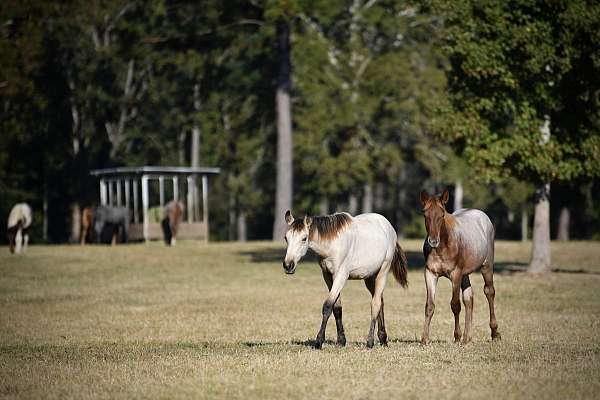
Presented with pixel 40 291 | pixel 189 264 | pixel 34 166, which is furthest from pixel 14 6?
pixel 40 291

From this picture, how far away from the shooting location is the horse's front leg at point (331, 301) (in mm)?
15016

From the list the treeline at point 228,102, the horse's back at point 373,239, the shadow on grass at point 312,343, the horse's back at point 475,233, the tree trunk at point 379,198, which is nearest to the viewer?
the horse's back at point 373,239

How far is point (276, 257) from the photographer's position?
40062mm

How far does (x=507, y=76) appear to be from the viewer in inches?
1141

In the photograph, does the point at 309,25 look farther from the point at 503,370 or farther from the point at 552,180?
the point at 503,370

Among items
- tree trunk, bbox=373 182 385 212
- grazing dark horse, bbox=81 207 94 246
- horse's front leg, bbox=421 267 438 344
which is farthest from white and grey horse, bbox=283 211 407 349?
tree trunk, bbox=373 182 385 212

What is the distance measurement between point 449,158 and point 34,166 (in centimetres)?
2327

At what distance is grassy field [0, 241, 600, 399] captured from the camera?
40.4ft

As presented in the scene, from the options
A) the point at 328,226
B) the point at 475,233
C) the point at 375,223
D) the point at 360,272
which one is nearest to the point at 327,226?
the point at 328,226

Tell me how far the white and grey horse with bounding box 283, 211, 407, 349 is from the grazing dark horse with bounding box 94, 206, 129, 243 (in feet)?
101

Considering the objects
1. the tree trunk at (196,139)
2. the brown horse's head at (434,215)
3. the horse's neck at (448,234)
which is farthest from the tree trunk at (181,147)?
Answer: the brown horse's head at (434,215)

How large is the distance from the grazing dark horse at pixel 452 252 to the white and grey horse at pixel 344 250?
0.70 metres

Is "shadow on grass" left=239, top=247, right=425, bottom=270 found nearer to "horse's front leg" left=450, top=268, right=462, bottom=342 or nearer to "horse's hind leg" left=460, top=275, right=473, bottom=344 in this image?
"horse's hind leg" left=460, top=275, right=473, bottom=344

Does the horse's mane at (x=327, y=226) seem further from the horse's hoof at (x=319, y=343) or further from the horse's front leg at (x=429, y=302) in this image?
the horse's front leg at (x=429, y=302)
